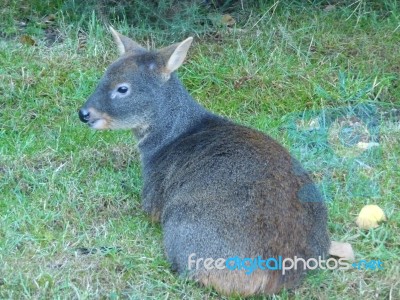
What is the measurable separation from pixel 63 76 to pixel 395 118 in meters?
3.01

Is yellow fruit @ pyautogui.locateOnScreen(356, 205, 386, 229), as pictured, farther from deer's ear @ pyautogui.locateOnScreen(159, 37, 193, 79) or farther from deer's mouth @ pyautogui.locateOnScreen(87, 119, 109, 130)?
deer's mouth @ pyautogui.locateOnScreen(87, 119, 109, 130)

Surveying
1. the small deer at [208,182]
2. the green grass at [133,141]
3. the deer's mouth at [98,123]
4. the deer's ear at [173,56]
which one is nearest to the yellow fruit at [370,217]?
the green grass at [133,141]

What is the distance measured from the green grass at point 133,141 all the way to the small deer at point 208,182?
209 millimetres

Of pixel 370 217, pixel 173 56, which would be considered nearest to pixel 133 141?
pixel 173 56

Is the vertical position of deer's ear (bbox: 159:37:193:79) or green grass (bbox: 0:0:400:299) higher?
deer's ear (bbox: 159:37:193:79)

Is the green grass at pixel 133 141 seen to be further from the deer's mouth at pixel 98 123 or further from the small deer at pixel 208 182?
the deer's mouth at pixel 98 123

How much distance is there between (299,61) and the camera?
8547 millimetres

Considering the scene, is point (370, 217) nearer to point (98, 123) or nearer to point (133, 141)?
point (98, 123)

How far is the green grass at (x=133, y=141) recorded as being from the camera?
555 cm

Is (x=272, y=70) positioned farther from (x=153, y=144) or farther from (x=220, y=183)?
(x=220, y=183)

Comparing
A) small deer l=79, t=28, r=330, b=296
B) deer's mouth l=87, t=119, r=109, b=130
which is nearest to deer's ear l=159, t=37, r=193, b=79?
small deer l=79, t=28, r=330, b=296

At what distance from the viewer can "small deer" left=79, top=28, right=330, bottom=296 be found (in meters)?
5.31

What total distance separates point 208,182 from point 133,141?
6.15 ft

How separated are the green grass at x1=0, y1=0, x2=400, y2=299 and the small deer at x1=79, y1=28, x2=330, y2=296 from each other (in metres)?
0.21
